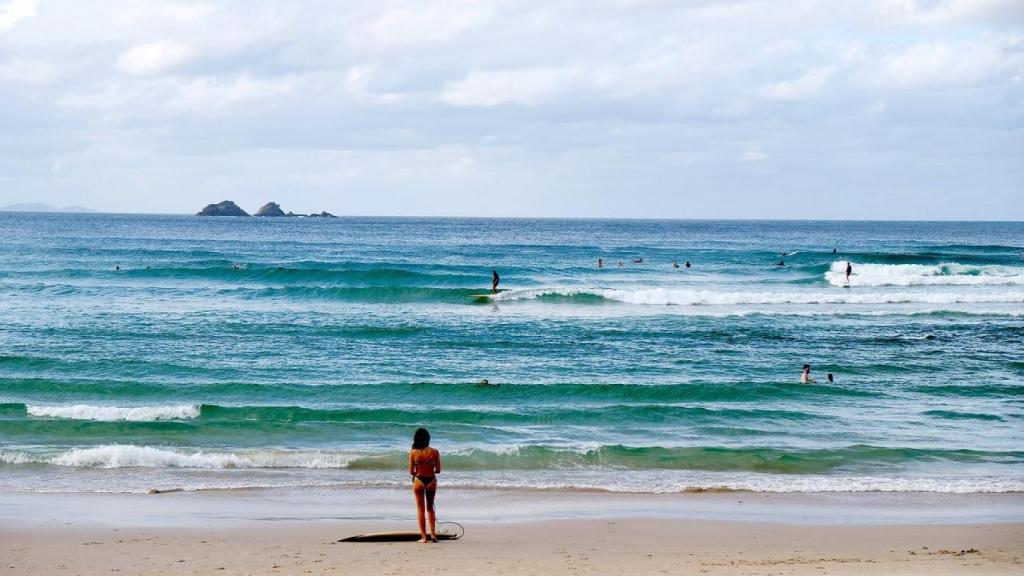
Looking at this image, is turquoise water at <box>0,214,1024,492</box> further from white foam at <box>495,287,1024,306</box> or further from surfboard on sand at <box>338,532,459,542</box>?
surfboard on sand at <box>338,532,459,542</box>

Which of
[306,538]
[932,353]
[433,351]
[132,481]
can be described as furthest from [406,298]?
[306,538]

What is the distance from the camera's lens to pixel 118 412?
19.5 metres

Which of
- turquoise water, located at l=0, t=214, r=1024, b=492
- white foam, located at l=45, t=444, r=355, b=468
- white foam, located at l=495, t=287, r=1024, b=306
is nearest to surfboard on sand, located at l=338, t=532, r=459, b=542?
turquoise water, located at l=0, t=214, r=1024, b=492

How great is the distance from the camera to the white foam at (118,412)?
63.3 feet

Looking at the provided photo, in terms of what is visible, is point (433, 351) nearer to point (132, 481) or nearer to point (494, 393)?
point (494, 393)

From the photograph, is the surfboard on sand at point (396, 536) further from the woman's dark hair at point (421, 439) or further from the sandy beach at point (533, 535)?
the woman's dark hair at point (421, 439)

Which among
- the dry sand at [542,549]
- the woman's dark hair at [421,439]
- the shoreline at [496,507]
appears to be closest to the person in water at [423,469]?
the woman's dark hair at [421,439]

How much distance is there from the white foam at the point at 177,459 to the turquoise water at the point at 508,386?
35 millimetres

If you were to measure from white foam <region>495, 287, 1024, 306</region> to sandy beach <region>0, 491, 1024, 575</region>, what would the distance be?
26.8 meters

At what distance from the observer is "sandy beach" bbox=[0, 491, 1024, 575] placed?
34.7 feet

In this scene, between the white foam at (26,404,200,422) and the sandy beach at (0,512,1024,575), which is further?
the white foam at (26,404,200,422)

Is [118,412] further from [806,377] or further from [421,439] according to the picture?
[806,377]

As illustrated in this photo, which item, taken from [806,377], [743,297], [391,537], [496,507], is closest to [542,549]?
[391,537]

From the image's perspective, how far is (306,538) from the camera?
11.9m
